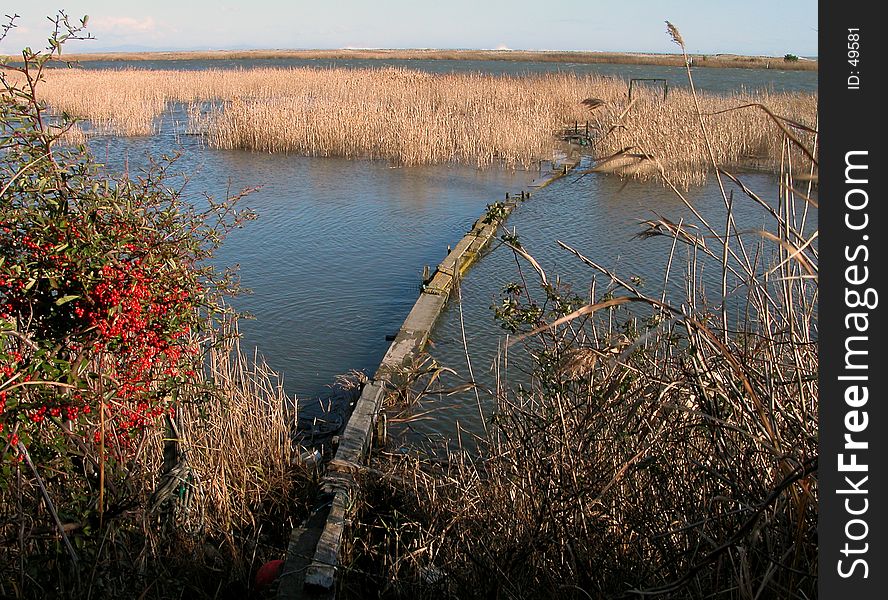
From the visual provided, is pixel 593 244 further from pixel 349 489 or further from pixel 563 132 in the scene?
pixel 563 132

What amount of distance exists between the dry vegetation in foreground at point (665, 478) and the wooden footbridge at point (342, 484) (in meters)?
0.18

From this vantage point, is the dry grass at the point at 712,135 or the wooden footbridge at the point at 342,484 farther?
the dry grass at the point at 712,135

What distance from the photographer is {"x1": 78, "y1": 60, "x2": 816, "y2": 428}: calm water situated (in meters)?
7.24

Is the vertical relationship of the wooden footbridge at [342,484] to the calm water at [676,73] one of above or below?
below

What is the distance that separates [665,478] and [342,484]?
199 cm

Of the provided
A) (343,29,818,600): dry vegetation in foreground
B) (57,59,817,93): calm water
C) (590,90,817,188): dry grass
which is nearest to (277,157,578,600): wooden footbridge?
(343,29,818,600): dry vegetation in foreground

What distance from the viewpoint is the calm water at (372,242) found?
7238 millimetres

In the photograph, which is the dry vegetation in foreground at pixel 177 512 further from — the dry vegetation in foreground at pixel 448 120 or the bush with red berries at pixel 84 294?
the dry vegetation in foreground at pixel 448 120

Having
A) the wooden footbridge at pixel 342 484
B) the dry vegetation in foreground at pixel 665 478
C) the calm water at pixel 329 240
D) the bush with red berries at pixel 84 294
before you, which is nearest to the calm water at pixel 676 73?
the calm water at pixel 329 240

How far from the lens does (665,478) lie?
258 centimetres

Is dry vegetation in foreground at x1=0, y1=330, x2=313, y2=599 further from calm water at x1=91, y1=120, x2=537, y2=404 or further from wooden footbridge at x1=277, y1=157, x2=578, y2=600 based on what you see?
calm water at x1=91, y1=120, x2=537, y2=404

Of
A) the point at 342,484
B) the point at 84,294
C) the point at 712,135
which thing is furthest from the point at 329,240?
the point at 712,135

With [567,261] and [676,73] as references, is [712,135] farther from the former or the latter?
[676,73]

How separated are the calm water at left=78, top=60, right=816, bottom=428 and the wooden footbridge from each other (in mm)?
287
